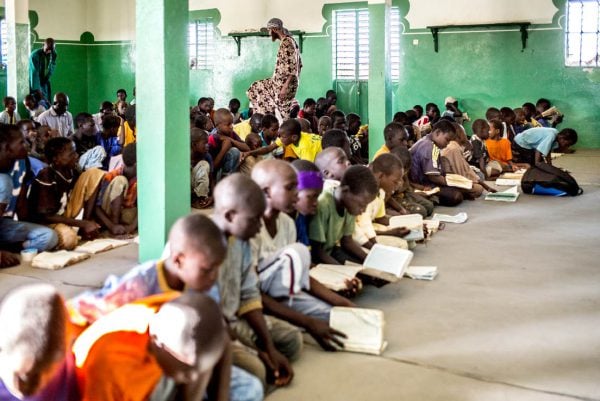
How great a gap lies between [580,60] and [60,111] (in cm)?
881

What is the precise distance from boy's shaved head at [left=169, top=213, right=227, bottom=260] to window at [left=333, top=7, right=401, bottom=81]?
11.7 m

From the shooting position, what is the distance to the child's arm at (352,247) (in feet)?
14.2

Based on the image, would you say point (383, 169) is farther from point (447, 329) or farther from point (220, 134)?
point (220, 134)

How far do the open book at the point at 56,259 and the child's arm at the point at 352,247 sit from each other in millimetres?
1875

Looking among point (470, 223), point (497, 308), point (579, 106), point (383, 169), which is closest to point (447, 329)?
point (497, 308)

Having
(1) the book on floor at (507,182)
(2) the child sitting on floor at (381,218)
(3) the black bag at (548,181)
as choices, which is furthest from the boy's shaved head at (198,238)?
(1) the book on floor at (507,182)

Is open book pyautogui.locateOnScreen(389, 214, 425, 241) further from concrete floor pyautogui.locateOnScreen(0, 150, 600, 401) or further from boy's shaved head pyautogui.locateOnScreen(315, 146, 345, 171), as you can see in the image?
boy's shaved head pyautogui.locateOnScreen(315, 146, 345, 171)

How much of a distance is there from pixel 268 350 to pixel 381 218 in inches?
105

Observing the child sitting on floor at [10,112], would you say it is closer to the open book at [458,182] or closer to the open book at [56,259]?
the open book at [56,259]

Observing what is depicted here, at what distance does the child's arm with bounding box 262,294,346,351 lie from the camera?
321 centimetres

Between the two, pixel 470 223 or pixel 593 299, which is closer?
pixel 593 299

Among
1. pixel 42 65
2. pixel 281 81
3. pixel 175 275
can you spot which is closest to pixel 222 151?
pixel 281 81

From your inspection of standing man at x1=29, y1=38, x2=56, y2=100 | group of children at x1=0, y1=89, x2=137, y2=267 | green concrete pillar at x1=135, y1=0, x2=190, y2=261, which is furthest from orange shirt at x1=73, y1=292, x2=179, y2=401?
standing man at x1=29, y1=38, x2=56, y2=100

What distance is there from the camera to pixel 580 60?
12.5 m
